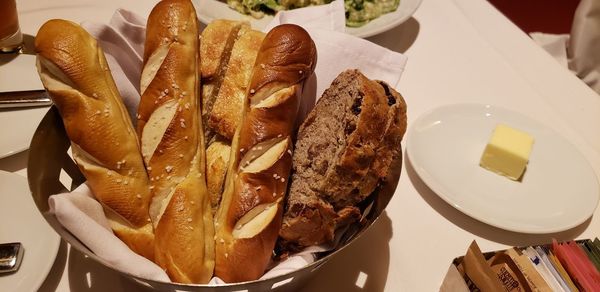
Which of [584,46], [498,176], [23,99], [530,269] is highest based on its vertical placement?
[23,99]

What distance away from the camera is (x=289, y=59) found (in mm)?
862

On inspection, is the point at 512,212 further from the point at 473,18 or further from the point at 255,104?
the point at 473,18

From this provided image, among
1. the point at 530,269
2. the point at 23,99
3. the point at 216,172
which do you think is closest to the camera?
the point at 530,269

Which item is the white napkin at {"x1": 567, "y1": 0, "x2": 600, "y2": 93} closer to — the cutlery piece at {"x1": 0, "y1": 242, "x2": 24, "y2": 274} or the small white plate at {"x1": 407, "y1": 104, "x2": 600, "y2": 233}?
the small white plate at {"x1": 407, "y1": 104, "x2": 600, "y2": 233}

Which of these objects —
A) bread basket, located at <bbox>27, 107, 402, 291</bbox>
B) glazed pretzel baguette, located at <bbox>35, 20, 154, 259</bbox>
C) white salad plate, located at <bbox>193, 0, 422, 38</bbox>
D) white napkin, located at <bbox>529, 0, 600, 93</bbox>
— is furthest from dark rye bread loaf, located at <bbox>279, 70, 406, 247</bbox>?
white napkin, located at <bbox>529, 0, 600, 93</bbox>

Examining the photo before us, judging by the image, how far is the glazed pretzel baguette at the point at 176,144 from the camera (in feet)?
2.38

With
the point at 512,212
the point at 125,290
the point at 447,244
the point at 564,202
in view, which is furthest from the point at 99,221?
the point at 564,202

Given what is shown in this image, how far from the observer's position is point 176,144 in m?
0.83

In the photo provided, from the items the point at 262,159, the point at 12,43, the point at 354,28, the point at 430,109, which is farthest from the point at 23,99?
the point at 430,109

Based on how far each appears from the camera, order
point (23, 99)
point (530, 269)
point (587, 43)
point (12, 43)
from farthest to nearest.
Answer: point (587, 43) < point (12, 43) < point (23, 99) < point (530, 269)

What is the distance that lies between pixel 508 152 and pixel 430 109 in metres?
0.26

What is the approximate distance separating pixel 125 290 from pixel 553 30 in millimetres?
2685

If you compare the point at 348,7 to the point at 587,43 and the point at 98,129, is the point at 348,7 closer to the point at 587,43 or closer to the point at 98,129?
the point at 98,129

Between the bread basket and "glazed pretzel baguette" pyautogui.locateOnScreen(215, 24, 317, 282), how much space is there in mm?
71
